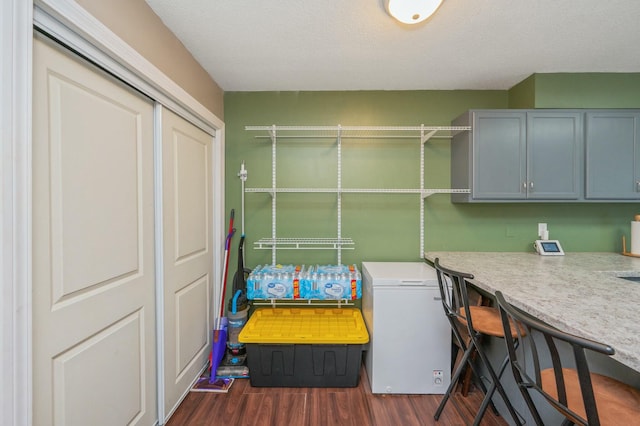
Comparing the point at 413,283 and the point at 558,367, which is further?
the point at 413,283

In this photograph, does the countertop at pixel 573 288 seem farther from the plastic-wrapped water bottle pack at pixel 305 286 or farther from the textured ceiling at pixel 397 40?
the textured ceiling at pixel 397 40

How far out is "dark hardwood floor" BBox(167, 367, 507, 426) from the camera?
1584 mm

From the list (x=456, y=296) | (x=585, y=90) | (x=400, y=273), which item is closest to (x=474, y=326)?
(x=456, y=296)

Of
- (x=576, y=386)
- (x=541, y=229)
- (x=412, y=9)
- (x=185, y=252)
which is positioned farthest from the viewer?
(x=541, y=229)

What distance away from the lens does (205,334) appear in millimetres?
2084

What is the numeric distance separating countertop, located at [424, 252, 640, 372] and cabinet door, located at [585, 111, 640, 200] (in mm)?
556

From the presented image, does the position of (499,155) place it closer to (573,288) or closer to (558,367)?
(573,288)

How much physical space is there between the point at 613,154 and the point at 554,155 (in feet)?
1.43

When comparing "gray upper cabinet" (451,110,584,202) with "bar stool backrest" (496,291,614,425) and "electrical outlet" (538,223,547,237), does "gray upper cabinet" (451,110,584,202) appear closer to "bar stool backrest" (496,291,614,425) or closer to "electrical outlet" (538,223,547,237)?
"electrical outlet" (538,223,547,237)

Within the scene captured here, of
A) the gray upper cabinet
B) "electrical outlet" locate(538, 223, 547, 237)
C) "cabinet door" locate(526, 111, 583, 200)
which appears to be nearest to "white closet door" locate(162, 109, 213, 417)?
the gray upper cabinet

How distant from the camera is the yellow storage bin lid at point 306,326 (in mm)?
1814

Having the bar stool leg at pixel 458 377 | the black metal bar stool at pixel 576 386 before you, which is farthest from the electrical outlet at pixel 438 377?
the black metal bar stool at pixel 576 386

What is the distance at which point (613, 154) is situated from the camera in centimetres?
198

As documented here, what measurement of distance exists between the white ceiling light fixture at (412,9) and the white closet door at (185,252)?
1.40 m
